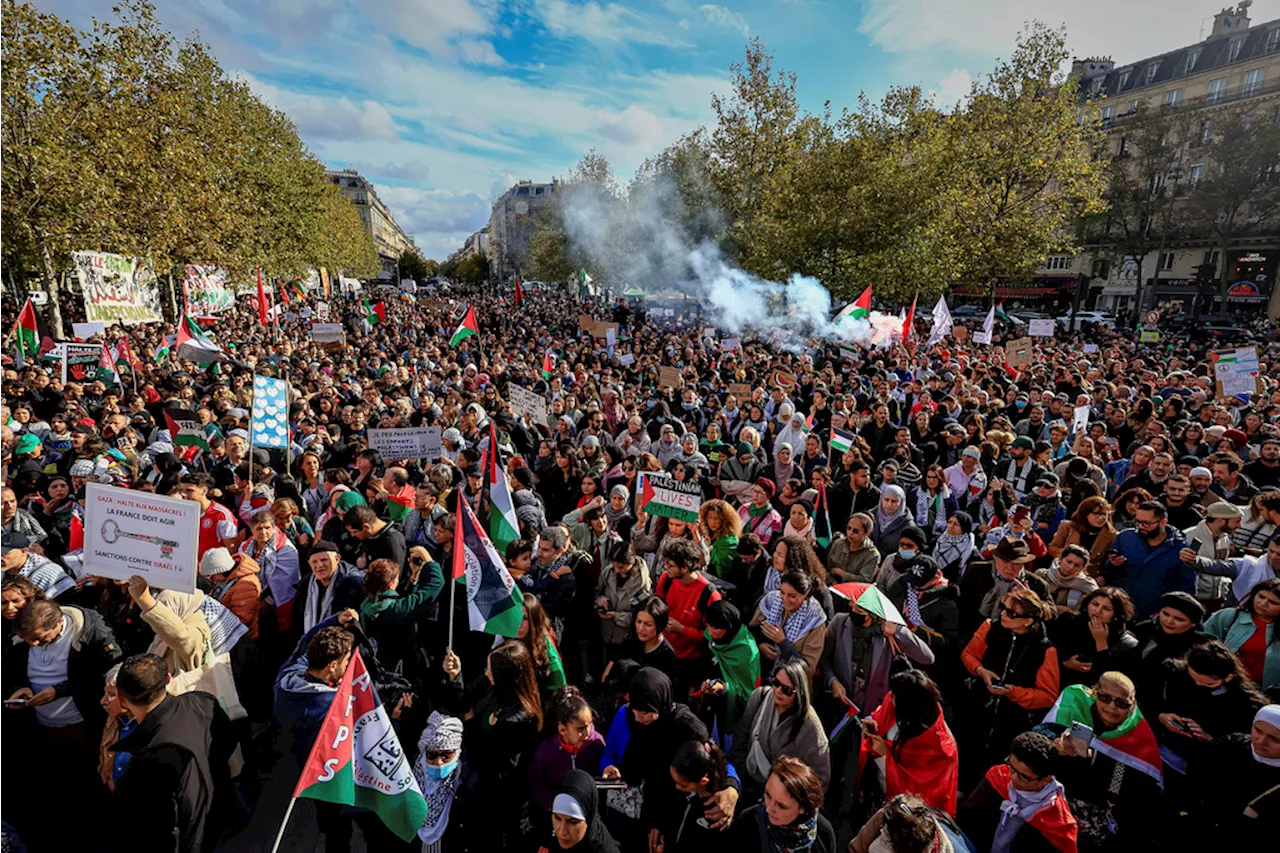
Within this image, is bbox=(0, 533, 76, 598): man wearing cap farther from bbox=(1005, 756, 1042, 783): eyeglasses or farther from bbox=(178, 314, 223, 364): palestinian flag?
bbox=(178, 314, 223, 364): palestinian flag

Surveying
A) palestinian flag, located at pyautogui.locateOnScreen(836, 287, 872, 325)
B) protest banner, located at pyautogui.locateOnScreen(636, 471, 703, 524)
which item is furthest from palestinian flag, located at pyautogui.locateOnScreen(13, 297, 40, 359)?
palestinian flag, located at pyautogui.locateOnScreen(836, 287, 872, 325)

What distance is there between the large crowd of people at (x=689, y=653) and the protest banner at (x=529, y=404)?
4.68ft

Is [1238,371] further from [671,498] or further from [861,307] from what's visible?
[671,498]

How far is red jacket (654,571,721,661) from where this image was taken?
4.52 m

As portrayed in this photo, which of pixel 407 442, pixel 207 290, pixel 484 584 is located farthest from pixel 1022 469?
pixel 207 290

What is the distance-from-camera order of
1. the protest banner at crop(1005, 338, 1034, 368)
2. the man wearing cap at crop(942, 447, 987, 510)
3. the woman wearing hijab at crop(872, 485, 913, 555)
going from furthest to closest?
the protest banner at crop(1005, 338, 1034, 368)
the man wearing cap at crop(942, 447, 987, 510)
the woman wearing hijab at crop(872, 485, 913, 555)

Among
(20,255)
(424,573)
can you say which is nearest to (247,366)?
(20,255)

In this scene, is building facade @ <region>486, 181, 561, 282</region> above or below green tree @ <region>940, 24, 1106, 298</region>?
above

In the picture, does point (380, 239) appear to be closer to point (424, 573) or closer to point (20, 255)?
point (20, 255)

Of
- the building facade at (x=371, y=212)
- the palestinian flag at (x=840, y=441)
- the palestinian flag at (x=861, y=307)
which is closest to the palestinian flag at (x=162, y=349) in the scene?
the palestinian flag at (x=840, y=441)

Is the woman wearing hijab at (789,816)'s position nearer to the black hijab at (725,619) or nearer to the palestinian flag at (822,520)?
the black hijab at (725,619)

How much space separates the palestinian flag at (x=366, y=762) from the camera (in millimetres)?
2947

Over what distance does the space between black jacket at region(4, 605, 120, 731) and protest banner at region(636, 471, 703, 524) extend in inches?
147

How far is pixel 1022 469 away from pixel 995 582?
10.3 ft
